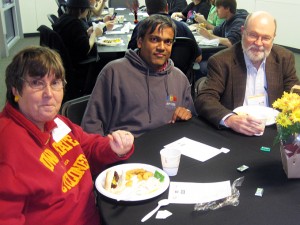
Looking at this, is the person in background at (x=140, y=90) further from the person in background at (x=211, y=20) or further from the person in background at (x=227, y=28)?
the person in background at (x=211, y=20)

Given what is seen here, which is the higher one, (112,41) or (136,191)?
(136,191)

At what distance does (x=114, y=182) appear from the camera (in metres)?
1.26

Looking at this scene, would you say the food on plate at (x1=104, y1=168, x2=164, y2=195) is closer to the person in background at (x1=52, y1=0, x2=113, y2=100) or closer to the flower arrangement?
the flower arrangement

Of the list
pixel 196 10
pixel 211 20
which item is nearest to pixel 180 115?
pixel 211 20

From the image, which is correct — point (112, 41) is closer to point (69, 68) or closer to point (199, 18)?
point (69, 68)

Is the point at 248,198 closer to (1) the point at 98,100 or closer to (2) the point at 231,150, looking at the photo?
(2) the point at 231,150

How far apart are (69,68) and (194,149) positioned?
2.27 metres

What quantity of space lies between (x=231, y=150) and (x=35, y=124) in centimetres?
86

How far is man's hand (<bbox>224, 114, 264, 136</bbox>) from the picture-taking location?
170cm

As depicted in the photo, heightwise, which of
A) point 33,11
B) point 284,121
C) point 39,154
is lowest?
point 33,11

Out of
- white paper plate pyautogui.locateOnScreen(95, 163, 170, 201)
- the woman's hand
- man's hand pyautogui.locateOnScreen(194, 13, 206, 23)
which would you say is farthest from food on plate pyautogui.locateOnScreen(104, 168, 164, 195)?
man's hand pyautogui.locateOnScreen(194, 13, 206, 23)

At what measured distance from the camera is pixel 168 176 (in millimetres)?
1338

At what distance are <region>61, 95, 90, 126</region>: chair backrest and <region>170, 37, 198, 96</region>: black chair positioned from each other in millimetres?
1587

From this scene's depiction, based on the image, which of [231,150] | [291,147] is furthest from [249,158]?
[291,147]
